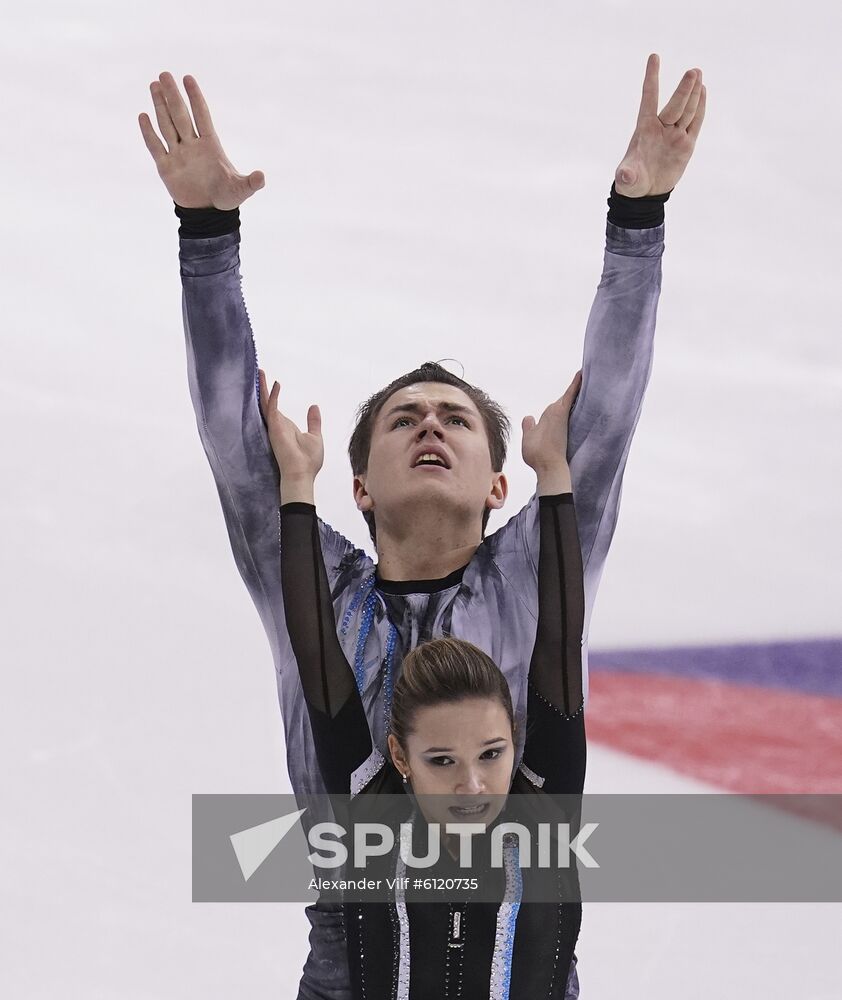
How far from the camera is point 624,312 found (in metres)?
2.74

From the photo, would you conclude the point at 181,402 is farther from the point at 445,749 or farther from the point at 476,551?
the point at 445,749

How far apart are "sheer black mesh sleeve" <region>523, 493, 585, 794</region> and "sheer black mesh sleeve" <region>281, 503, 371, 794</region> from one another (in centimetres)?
28

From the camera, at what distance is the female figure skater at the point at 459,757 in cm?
232

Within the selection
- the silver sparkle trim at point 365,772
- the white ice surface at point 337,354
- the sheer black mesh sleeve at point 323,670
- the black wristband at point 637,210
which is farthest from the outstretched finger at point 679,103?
the white ice surface at point 337,354

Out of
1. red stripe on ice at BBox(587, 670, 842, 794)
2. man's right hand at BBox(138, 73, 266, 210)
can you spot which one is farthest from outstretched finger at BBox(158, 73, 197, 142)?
red stripe on ice at BBox(587, 670, 842, 794)

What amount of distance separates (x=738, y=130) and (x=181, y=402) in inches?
74.9

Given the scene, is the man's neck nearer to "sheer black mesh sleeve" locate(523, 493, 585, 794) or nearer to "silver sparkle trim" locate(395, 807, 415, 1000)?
"sheer black mesh sleeve" locate(523, 493, 585, 794)

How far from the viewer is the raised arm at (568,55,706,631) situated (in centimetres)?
273

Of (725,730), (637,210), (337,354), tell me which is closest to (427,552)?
(637,210)

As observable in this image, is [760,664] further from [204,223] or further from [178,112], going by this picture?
[178,112]

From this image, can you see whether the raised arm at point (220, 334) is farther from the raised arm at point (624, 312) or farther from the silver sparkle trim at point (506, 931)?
the silver sparkle trim at point (506, 931)

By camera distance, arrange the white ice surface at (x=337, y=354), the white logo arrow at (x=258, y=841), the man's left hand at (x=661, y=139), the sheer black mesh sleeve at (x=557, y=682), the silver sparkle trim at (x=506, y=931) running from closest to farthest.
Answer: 1. the silver sparkle trim at (x=506, y=931)
2. the sheer black mesh sleeve at (x=557, y=682)
3. the man's left hand at (x=661, y=139)
4. the white logo arrow at (x=258, y=841)
5. the white ice surface at (x=337, y=354)

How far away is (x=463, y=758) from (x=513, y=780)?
0.51 feet

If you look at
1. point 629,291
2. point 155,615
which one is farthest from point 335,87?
point 629,291
